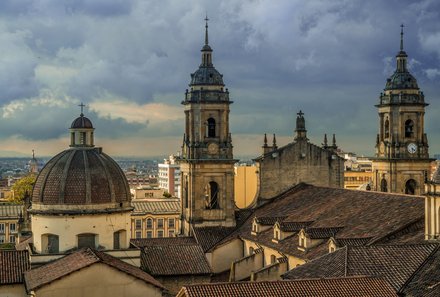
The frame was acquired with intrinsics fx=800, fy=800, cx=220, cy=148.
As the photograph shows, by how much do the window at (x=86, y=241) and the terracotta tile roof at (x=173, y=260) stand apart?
4.62 meters

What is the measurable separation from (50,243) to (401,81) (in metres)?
30.8

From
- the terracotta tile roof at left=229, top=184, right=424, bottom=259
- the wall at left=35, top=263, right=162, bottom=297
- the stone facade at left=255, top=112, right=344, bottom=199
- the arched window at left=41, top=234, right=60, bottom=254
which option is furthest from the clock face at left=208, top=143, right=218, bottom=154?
the wall at left=35, top=263, right=162, bottom=297

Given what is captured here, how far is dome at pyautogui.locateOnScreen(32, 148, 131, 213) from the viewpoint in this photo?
46469 millimetres

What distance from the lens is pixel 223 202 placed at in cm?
6125

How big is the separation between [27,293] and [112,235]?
6.57 meters

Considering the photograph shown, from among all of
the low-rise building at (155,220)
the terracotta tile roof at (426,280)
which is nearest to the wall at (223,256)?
the terracotta tile roof at (426,280)

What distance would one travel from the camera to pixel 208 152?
6091 cm

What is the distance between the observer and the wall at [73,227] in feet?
150

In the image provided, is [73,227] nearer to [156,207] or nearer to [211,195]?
[211,195]

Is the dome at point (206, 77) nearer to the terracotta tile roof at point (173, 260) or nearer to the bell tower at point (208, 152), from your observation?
the bell tower at point (208, 152)

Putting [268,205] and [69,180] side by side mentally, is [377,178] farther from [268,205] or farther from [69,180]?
[69,180]

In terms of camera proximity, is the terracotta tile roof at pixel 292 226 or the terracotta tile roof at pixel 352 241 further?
the terracotta tile roof at pixel 292 226

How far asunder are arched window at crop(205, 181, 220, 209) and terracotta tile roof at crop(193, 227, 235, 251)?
6.07 feet

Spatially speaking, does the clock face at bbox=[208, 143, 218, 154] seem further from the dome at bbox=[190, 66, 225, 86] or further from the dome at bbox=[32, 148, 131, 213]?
the dome at bbox=[32, 148, 131, 213]
